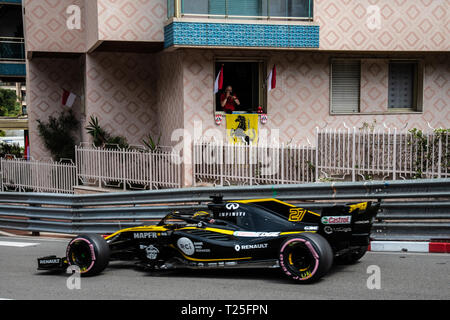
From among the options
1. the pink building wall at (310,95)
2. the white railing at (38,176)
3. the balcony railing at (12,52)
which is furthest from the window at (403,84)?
the balcony railing at (12,52)

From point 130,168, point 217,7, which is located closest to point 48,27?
point 130,168

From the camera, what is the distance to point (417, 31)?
16.4 m

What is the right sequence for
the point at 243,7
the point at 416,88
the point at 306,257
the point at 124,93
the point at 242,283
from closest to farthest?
1. the point at 306,257
2. the point at 242,283
3. the point at 243,7
4. the point at 416,88
5. the point at 124,93

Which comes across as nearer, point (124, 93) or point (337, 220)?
point (337, 220)

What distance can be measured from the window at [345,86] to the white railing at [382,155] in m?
4.20

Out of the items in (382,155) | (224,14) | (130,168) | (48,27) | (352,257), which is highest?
(48,27)

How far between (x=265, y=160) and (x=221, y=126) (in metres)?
2.76

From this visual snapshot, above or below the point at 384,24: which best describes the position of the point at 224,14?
above

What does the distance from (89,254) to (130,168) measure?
7.39 metres

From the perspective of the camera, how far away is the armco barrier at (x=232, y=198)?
9.50 meters

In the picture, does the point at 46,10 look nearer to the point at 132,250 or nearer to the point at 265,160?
the point at 265,160

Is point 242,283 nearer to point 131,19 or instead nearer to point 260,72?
point 260,72

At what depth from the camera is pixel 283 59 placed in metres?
16.5
